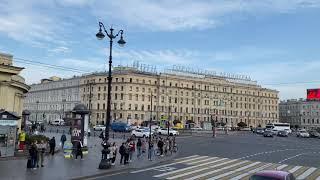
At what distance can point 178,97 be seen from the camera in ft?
456

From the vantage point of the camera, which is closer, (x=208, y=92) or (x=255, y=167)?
(x=255, y=167)

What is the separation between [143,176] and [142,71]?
11276 centimetres

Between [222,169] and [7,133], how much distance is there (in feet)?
50.0

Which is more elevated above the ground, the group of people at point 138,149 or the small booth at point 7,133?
the small booth at point 7,133

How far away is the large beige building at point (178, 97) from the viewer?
5074 inches

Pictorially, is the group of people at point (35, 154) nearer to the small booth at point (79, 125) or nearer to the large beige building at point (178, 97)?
the small booth at point (79, 125)

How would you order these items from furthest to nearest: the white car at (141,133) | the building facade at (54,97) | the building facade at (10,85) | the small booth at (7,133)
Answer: the building facade at (54,97), the white car at (141,133), the building facade at (10,85), the small booth at (7,133)

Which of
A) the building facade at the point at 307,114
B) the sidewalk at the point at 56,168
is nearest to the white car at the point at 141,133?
the sidewalk at the point at 56,168

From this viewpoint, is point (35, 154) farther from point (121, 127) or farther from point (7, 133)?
point (121, 127)

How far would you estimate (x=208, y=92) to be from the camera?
14725 cm

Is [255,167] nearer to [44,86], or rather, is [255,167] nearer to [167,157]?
[167,157]

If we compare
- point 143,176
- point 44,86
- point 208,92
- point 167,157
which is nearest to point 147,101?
point 208,92

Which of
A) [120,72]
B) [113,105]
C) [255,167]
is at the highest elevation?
[120,72]

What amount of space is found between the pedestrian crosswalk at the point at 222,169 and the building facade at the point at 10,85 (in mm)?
16708
